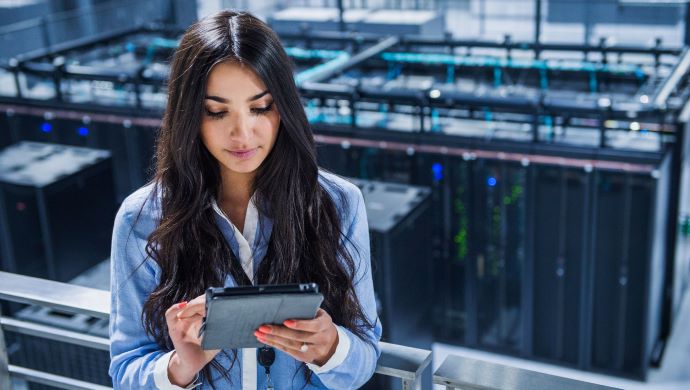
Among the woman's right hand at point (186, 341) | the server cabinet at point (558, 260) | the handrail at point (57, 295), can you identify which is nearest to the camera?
the woman's right hand at point (186, 341)

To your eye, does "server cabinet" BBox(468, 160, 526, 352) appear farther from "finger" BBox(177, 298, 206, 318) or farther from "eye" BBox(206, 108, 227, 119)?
"finger" BBox(177, 298, 206, 318)

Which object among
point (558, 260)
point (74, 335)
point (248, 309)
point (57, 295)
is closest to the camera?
point (248, 309)

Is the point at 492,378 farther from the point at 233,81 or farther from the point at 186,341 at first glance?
the point at 233,81

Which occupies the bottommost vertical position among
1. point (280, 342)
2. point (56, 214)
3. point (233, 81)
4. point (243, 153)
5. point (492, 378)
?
point (56, 214)

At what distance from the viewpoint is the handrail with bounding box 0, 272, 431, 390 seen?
1.40 metres

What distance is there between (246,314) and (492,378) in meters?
0.41

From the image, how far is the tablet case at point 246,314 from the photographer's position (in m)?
1.14

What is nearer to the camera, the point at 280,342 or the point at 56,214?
the point at 280,342

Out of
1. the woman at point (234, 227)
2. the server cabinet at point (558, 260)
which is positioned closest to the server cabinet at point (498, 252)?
the server cabinet at point (558, 260)

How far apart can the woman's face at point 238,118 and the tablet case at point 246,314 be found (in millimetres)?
287

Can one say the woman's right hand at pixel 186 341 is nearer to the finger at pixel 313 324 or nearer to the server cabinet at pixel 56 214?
the finger at pixel 313 324

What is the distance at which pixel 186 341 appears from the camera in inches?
50.4

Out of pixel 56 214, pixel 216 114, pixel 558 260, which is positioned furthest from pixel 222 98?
pixel 558 260

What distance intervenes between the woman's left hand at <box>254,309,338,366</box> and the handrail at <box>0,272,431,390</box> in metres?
0.15
